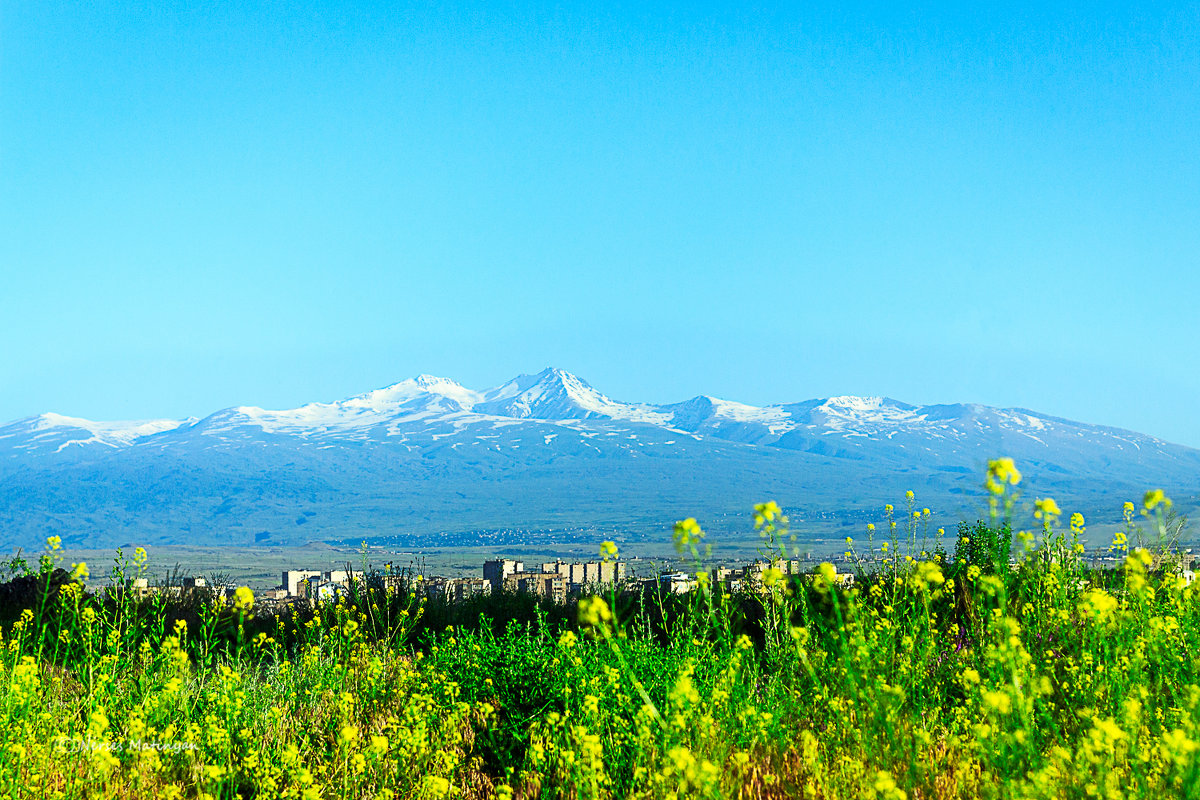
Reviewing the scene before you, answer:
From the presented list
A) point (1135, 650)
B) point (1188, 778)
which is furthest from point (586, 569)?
point (1188, 778)

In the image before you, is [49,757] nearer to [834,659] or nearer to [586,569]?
[834,659]

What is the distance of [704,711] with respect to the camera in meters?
4.17

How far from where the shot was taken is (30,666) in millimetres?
4641

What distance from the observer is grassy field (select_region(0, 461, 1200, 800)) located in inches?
125

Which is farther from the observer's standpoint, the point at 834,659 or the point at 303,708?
the point at 303,708

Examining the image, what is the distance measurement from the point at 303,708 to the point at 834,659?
9.30 ft

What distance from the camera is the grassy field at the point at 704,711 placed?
3176mm

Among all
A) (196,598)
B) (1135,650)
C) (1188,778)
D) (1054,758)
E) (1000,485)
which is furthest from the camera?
(196,598)

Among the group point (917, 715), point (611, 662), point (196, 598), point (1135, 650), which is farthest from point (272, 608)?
point (1135, 650)

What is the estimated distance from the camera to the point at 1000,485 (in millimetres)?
3701

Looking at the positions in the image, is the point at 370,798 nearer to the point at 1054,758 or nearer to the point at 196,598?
the point at 1054,758

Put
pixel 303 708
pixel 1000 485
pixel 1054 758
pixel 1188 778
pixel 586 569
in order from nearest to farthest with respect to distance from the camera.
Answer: pixel 1188 778, pixel 1054 758, pixel 1000 485, pixel 303 708, pixel 586 569

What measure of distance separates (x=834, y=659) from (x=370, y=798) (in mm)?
2313

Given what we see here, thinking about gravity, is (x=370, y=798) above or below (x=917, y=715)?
below
